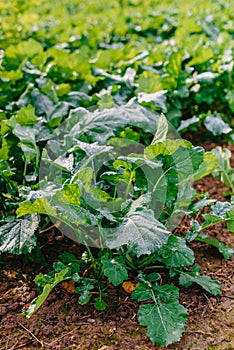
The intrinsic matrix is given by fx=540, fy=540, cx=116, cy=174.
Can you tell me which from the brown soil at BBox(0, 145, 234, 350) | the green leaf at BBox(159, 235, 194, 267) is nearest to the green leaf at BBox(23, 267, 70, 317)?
the brown soil at BBox(0, 145, 234, 350)

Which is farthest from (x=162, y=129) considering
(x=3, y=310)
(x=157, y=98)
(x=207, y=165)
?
(x=3, y=310)

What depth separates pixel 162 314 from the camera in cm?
244

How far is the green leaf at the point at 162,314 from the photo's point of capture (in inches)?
91.8

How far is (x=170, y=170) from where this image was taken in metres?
2.64

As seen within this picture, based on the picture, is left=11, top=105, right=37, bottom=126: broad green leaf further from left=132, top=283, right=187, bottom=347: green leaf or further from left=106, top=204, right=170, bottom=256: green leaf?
left=132, top=283, right=187, bottom=347: green leaf

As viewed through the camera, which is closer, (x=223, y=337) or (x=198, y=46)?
(x=223, y=337)

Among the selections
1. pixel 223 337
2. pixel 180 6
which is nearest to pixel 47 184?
pixel 223 337

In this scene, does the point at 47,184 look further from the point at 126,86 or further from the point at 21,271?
the point at 126,86

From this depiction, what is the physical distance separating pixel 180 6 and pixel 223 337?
552cm

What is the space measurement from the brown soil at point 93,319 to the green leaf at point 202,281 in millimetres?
49

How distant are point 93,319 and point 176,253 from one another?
0.50 meters

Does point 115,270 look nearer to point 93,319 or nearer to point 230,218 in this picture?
point 93,319

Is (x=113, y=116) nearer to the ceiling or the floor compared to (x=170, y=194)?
nearer to the ceiling

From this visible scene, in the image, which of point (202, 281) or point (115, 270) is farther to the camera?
point (202, 281)
